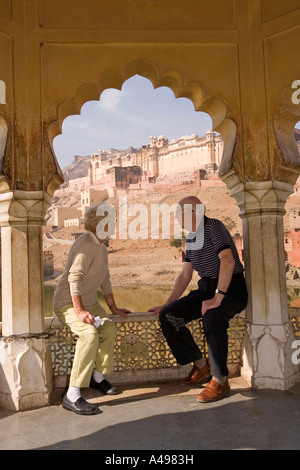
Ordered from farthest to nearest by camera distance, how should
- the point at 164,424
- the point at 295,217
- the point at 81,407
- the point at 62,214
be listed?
the point at 62,214
the point at 295,217
the point at 81,407
the point at 164,424

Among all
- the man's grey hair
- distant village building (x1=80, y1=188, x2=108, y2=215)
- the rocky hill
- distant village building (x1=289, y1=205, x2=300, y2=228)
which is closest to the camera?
the man's grey hair

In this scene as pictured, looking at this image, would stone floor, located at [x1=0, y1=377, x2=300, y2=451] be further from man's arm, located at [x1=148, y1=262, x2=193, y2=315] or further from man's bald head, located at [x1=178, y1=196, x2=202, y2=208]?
man's bald head, located at [x1=178, y1=196, x2=202, y2=208]

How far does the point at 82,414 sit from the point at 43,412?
342 millimetres

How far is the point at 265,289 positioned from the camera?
3.61m

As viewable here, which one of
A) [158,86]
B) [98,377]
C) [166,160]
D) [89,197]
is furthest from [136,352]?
[166,160]

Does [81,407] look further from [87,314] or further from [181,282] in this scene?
[181,282]

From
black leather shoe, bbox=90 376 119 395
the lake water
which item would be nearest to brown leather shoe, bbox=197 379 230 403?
black leather shoe, bbox=90 376 119 395

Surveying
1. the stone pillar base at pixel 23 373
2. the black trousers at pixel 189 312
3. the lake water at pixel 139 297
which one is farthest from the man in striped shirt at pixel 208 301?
the lake water at pixel 139 297

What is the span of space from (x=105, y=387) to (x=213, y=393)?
92cm

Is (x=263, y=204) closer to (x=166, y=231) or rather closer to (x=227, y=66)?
(x=227, y=66)

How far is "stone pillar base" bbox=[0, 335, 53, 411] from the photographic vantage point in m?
3.22

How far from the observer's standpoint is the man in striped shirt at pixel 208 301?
3.28 meters

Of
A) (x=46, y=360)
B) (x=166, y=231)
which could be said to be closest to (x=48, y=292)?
(x=166, y=231)

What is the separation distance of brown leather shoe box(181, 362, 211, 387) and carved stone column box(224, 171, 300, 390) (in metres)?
0.35
